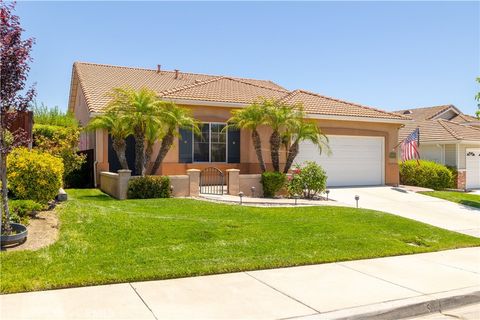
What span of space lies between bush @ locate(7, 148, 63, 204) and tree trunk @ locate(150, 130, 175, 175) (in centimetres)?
543

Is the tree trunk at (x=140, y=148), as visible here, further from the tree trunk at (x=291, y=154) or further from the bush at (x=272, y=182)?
the tree trunk at (x=291, y=154)

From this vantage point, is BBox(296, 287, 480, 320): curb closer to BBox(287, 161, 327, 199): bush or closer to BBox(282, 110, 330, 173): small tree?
BBox(287, 161, 327, 199): bush

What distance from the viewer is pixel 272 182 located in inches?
618

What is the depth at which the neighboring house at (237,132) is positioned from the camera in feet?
57.1

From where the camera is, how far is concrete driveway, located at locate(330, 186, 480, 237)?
12663 millimetres

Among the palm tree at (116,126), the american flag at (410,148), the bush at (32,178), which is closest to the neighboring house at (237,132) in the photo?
the american flag at (410,148)

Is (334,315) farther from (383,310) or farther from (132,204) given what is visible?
(132,204)

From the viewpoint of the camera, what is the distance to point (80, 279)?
6.19 m

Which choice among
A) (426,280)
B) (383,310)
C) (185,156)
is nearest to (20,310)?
(383,310)

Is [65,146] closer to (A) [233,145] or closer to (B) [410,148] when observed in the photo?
(A) [233,145]

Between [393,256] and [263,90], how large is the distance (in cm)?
1416

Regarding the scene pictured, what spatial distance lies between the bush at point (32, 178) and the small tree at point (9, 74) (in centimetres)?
221

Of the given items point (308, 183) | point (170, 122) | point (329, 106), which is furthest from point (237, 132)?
point (329, 106)

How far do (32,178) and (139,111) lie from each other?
16.4 feet
